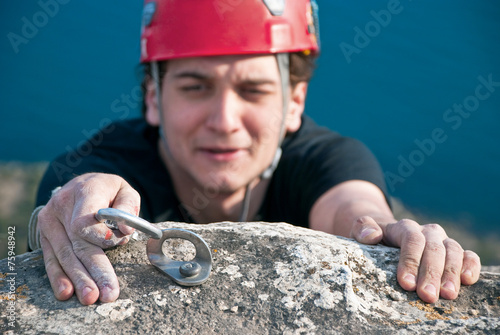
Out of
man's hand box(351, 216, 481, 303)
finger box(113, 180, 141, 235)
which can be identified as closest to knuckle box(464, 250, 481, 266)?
man's hand box(351, 216, 481, 303)

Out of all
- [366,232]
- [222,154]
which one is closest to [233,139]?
[222,154]

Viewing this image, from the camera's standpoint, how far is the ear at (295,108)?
210cm

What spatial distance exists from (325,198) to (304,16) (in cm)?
75

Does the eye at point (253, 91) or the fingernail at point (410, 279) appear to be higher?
the eye at point (253, 91)

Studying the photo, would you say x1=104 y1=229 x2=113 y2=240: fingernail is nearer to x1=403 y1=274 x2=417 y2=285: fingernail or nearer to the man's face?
x1=403 y1=274 x2=417 y2=285: fingernail

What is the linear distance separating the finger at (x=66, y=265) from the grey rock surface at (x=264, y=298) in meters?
0.02

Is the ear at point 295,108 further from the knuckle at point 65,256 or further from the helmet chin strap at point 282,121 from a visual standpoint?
the knuckle at point 65,256

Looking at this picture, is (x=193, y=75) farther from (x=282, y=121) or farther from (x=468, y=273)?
(x=468, y=273)

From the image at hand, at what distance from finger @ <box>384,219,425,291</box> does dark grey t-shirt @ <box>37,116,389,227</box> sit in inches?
28.5

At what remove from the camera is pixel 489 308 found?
0.95 metres

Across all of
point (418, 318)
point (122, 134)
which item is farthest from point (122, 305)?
point (122, 134)

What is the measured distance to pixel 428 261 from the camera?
0.98 metres

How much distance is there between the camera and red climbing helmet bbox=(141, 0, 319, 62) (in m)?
1.70

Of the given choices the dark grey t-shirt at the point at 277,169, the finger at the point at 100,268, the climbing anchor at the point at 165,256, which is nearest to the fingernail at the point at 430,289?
the climbing anchor at the point at 165,256
